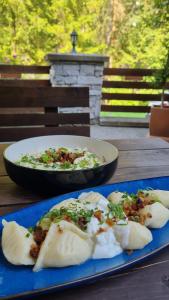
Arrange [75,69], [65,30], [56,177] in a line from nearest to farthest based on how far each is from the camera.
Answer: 1. [56,177]
2. [75,69]
3. [65,30]

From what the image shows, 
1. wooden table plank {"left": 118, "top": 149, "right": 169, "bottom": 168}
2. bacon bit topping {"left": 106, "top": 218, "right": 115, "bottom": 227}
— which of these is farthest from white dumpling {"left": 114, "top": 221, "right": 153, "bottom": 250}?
wooden table plank {"left": 118, "top": 149, "right": 169, "bottom": 168}

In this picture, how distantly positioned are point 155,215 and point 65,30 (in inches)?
248

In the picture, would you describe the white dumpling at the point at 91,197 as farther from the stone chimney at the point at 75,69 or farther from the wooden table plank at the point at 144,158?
the stone chimney at the point at 75,69

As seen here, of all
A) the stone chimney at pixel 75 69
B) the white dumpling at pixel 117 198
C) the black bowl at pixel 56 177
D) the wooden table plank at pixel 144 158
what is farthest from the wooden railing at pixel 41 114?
Result: the stone chimney at pixel 75 69

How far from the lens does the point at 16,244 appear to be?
525 mm

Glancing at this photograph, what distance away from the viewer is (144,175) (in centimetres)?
100

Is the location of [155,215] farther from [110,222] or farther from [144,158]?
[144,158]

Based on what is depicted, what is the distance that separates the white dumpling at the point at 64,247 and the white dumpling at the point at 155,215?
0.48 feet

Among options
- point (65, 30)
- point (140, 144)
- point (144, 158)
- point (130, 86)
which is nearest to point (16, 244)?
point (144, 158)

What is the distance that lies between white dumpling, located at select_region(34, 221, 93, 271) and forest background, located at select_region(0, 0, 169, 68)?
5.77m

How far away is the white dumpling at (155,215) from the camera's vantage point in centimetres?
63

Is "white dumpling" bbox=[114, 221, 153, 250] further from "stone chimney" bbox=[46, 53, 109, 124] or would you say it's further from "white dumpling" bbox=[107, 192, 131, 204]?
"stone chimney" bbox=[46, 53, 109, 124]

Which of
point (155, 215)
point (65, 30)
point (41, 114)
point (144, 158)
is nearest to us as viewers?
point (155, 215)

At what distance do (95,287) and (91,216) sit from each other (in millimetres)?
121
